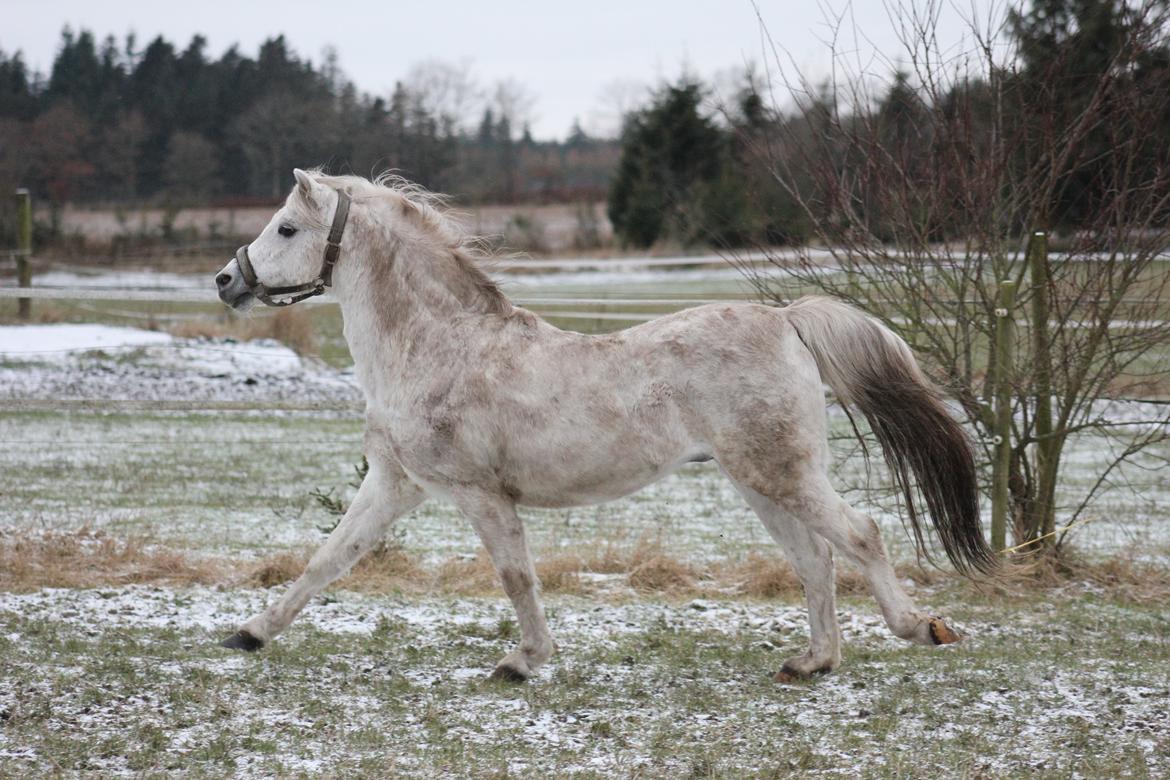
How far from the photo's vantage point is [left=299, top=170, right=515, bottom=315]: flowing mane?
5.53 metres

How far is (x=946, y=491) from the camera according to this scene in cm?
543

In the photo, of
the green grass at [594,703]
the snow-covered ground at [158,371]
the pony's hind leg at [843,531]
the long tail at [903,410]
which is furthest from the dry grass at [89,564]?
the snow-covered ground at [158,371]

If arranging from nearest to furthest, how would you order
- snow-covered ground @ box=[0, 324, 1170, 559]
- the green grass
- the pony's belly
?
1. the green grass
2. the pony's belly
3. snow-covered ground @ box=[0, 324, 1170, 559]

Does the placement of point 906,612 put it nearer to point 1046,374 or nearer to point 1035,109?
point 1046,374

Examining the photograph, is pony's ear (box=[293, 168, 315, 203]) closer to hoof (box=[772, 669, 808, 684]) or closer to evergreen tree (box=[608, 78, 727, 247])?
hoof (box=[772, 669, 808, 684])

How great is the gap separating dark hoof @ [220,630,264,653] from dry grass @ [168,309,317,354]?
39.4ft

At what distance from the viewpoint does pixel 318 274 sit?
18.2 feet

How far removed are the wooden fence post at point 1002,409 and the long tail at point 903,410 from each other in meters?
1.89

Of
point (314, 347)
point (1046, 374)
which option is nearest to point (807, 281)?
point (1046, 374)

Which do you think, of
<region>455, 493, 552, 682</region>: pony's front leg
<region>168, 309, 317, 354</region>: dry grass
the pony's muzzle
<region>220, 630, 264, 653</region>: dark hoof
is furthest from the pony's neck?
<region>168, 309, 317, 354</region>: dry grass

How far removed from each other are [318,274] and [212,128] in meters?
→ 44.3

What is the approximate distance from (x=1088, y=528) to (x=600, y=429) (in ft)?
18.3

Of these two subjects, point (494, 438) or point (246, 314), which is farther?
point (246, 314)

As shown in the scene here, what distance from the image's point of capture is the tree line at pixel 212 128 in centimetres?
3684
